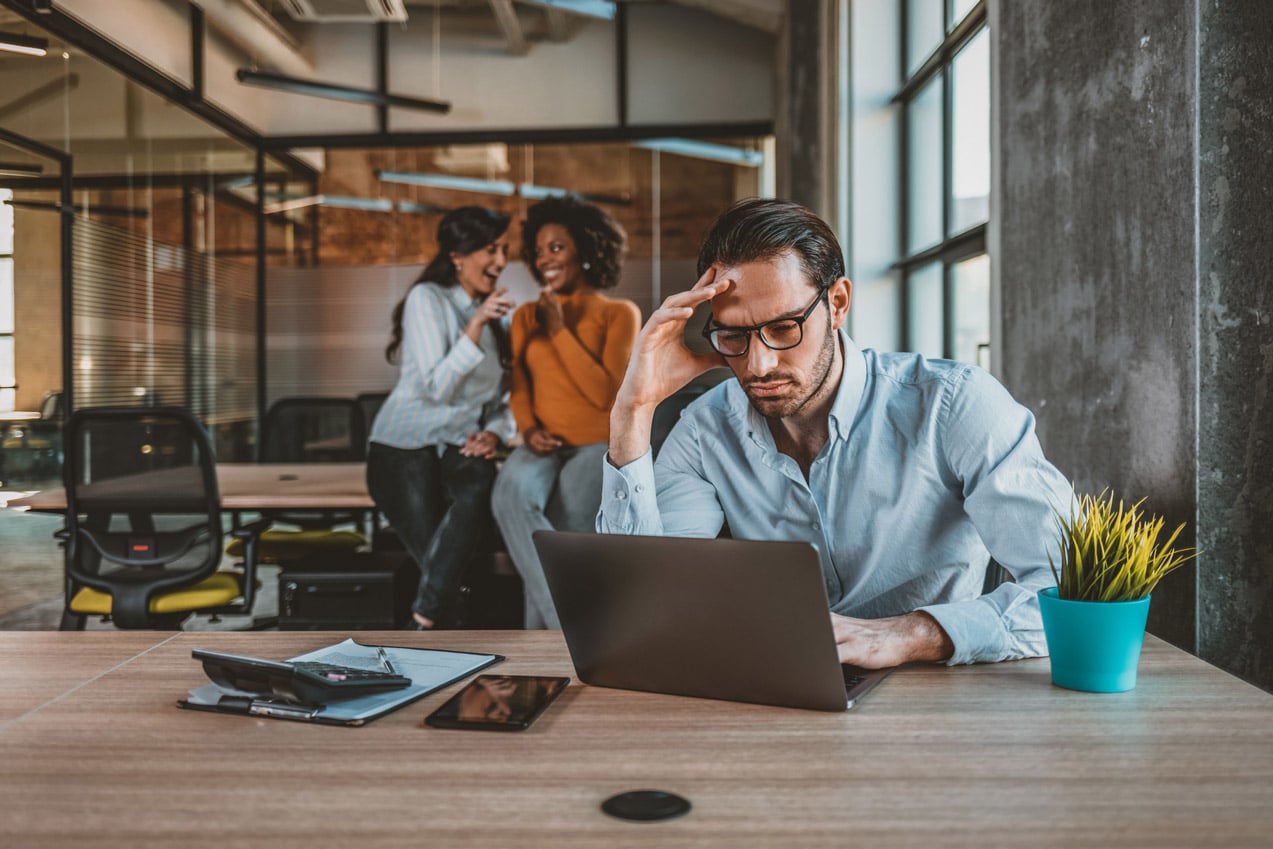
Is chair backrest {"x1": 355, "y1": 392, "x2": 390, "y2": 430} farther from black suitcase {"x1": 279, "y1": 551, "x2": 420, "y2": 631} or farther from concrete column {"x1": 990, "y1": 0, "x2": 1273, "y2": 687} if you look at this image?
concrete column {"x1": 990, "y1": 0, "x2": 1273, "y2": 687}

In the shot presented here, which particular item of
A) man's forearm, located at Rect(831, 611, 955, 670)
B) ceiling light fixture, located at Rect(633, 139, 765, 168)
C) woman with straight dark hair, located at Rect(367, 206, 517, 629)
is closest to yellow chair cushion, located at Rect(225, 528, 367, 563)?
woman with straight dark hair, located at Rect(367, 206, 517, 629)

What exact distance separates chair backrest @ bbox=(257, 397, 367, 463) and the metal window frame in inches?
112

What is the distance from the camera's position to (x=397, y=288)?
7477 mm

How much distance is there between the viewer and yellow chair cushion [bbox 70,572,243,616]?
3.46 m

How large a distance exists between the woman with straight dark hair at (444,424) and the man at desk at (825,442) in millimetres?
1794

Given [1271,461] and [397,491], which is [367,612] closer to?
[397,491]

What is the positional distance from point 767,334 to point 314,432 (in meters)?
4.10

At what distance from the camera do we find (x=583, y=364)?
3.23 meters

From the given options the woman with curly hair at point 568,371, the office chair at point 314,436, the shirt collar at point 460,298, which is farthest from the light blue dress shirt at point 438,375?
the office chair at point 314,436

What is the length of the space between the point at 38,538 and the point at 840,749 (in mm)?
5202

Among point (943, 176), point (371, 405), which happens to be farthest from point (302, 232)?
point (943, 176)

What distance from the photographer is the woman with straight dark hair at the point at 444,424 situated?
3461mm

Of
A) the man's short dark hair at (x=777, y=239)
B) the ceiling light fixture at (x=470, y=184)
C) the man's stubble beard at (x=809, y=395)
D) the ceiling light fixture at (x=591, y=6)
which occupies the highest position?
the ceiling light fixture at (x=591, y=6)

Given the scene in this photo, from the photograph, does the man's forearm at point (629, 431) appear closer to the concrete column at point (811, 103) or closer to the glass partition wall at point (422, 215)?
the concrete column at point (811, 103)
